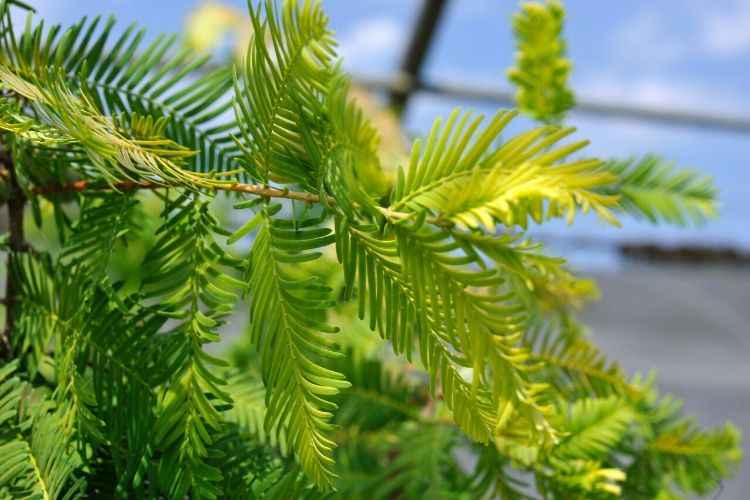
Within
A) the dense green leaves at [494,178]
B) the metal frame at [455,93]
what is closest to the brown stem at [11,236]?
the dense green leaves at [494,178]

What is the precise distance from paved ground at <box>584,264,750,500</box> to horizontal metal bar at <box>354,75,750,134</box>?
54 cm

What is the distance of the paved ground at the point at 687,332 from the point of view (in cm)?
135

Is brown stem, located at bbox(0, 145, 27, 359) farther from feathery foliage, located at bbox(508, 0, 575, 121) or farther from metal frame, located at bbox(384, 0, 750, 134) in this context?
metal frame, located at bbox(384, 0, 750, 134)

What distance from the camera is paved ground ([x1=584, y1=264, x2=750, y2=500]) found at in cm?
135

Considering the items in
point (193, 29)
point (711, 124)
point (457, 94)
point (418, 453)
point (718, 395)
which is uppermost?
point (711, 124)

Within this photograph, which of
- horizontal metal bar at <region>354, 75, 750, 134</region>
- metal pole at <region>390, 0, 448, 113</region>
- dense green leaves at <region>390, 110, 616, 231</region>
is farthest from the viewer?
horizontal metal bar at <region>354, 75, 750, 134</region>

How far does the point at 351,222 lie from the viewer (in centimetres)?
17

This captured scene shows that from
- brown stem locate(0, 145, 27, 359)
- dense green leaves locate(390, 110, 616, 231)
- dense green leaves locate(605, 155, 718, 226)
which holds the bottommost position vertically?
brown stem locate(0, 145, 27, 359)

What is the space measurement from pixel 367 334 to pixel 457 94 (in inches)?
71.8

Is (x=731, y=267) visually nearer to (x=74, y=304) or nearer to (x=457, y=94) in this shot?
(x=457, y=94)

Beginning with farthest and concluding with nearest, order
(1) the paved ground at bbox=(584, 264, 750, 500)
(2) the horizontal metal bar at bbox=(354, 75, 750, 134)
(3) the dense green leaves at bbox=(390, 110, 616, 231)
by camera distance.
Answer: (2) the horizontal metal bar at bbox=(354, 75, 750, 134) → (1) the paved ground at bbox=(584, 264, 750, 500) → (3) the dense green leaves at bbox=(390, 110, 616, 231)

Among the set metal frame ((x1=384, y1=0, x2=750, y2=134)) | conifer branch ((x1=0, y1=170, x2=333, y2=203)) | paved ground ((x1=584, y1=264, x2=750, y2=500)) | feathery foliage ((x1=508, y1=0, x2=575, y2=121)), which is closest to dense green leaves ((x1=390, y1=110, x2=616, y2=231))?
conifer branch ((x1=0, y1=170, x2=333, y2=203))

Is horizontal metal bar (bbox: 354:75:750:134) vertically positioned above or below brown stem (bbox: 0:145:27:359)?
above

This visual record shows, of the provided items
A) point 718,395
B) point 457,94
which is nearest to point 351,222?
point 718,395
